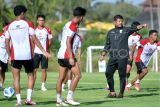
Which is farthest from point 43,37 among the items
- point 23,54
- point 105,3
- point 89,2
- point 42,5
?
point 105,3

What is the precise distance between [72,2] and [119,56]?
76.9m

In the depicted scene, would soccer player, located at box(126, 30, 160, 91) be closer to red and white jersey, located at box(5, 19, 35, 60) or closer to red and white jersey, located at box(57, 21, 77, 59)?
red and white jersey, located at box(57, 21, 77, 59)

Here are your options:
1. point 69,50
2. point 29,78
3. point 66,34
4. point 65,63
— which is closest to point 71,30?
point 66,34

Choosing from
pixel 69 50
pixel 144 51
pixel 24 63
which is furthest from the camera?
pixel 144 51

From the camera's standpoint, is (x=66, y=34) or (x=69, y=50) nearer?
(x=69, y=50)

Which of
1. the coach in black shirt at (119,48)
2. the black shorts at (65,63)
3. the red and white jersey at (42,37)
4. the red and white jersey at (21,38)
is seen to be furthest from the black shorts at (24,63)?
the red and white jersey at (42,37)

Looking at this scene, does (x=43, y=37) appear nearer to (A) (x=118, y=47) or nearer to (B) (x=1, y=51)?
(B) (x=1, y=51)

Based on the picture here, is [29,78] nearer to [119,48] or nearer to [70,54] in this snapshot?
[70,54]

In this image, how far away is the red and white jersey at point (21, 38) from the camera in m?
7.64

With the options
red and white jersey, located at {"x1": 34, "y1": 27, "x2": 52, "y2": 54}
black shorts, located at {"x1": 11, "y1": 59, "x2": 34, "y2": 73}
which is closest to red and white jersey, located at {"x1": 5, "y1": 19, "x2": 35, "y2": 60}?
black shorts, located at {"x1": 11, "y1": 59, "x2": 34, "y2": 73}

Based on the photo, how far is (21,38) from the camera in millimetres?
7652

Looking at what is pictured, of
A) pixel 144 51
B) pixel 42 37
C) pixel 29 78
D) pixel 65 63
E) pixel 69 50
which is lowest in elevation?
pixel 29 78

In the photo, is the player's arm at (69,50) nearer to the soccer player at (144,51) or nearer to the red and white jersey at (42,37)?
the red and white jersey at (42,37)

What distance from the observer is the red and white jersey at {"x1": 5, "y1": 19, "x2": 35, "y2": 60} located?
7.64 m
